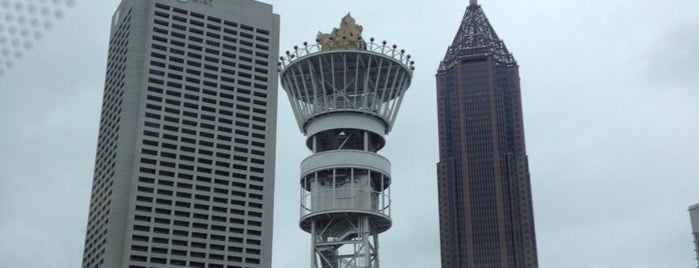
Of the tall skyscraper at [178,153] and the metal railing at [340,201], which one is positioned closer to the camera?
the metal railing at [340,201]

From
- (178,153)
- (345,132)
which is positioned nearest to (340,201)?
(345,132)

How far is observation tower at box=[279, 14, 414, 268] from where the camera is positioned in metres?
97.1

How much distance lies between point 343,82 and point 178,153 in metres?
89.2

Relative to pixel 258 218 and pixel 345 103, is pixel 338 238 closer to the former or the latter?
pixel 345 103

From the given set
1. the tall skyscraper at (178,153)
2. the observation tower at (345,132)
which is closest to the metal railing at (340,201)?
the observation tower at (345,132)

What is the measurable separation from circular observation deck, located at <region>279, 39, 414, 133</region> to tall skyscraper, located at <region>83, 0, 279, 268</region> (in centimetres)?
7617

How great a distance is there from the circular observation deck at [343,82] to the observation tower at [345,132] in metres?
0.10

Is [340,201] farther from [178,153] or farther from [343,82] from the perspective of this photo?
[178,153]

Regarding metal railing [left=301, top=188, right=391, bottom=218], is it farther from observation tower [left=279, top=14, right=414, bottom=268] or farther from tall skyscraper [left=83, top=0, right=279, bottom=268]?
tall skyscraper [left=83, top=0, right=279, bottom=268]

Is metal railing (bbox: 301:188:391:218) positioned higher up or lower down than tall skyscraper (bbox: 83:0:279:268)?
lower down

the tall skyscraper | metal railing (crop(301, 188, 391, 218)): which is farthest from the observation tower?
the tall skyscraper

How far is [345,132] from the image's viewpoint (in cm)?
10256

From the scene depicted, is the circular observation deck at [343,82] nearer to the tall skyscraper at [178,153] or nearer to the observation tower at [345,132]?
the observation tower at [345,132]

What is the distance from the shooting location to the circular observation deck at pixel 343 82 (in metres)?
103
